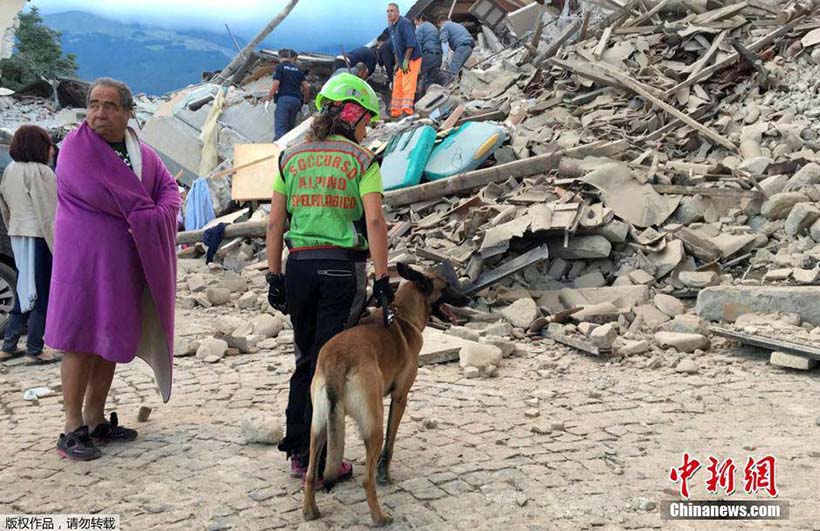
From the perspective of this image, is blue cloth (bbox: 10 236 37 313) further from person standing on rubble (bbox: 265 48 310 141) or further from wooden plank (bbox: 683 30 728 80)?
wooden plank (bbox: 683 30 728 80)

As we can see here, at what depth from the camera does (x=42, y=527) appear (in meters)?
3.49

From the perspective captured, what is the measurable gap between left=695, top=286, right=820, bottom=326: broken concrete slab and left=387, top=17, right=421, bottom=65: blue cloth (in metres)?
9.96

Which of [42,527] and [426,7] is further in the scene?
[426,7]

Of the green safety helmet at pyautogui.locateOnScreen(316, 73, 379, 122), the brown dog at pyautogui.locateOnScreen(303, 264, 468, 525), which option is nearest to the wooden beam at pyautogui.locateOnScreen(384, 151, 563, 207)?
the green safety helmet at pyautogui.locateOnScreen(316, 73, 379, 122)

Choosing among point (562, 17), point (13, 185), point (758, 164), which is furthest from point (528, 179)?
point (562, 17)

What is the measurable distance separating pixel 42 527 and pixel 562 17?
17342 mm

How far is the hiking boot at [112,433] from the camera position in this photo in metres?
4.41

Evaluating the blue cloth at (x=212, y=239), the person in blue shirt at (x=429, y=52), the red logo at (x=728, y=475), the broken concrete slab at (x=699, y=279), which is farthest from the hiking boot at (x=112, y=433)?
the person in blue shirt at (x=429, y=52)

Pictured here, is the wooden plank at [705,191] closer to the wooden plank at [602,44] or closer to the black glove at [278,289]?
the wooden plank at [602,44]

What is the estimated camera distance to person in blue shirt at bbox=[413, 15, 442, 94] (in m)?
16.1

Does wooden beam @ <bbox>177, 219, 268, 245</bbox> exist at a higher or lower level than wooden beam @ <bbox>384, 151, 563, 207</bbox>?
lower

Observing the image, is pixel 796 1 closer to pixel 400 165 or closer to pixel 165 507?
pixel 400 165

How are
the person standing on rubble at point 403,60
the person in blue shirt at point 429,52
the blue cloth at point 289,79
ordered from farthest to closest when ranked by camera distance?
the person in blue shirt at point 429,52 → the person standing on rubble at point 403,60 → the blue cloth at point 289,79

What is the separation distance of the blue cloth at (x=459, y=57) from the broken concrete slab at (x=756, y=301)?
11.5 meters
